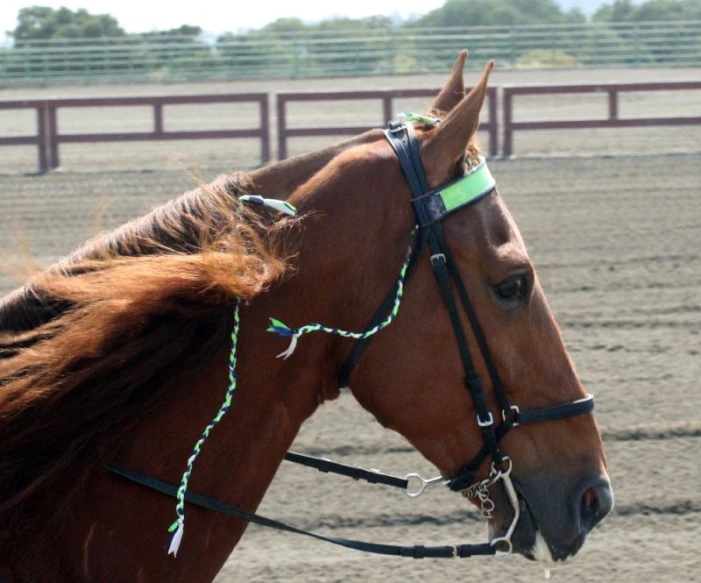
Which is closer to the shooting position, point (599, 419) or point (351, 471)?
point (351, 471)

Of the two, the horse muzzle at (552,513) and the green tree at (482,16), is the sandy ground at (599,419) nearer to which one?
the horse muzzle at (552,513)

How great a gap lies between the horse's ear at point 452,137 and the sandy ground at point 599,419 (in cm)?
84

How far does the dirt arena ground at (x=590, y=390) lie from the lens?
4.57 m

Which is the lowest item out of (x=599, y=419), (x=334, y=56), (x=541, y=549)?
(x=599, y=419)

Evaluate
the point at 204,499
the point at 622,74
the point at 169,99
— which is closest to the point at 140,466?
the point at 204,499

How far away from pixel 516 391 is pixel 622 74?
102 feet

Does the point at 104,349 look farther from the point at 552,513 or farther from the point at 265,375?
the point at 552,513

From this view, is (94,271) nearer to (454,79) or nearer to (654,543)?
(454,79)

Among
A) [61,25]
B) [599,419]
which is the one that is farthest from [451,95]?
[61,25]

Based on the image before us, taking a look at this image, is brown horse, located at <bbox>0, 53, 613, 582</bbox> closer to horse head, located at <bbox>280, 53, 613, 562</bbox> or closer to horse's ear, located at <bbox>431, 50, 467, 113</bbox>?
horse head, located at <bbox>280, 53, 613, 562</bbox>

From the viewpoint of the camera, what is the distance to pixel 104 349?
2223 millimetres

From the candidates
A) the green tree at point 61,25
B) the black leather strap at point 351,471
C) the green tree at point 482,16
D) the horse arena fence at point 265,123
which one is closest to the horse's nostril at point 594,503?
the black leather strap at point 351,471

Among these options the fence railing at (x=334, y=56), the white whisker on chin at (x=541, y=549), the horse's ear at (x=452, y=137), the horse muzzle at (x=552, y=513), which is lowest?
the white whisker on chin at (x=541, y=549)

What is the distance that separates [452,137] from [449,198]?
0.43 feet
